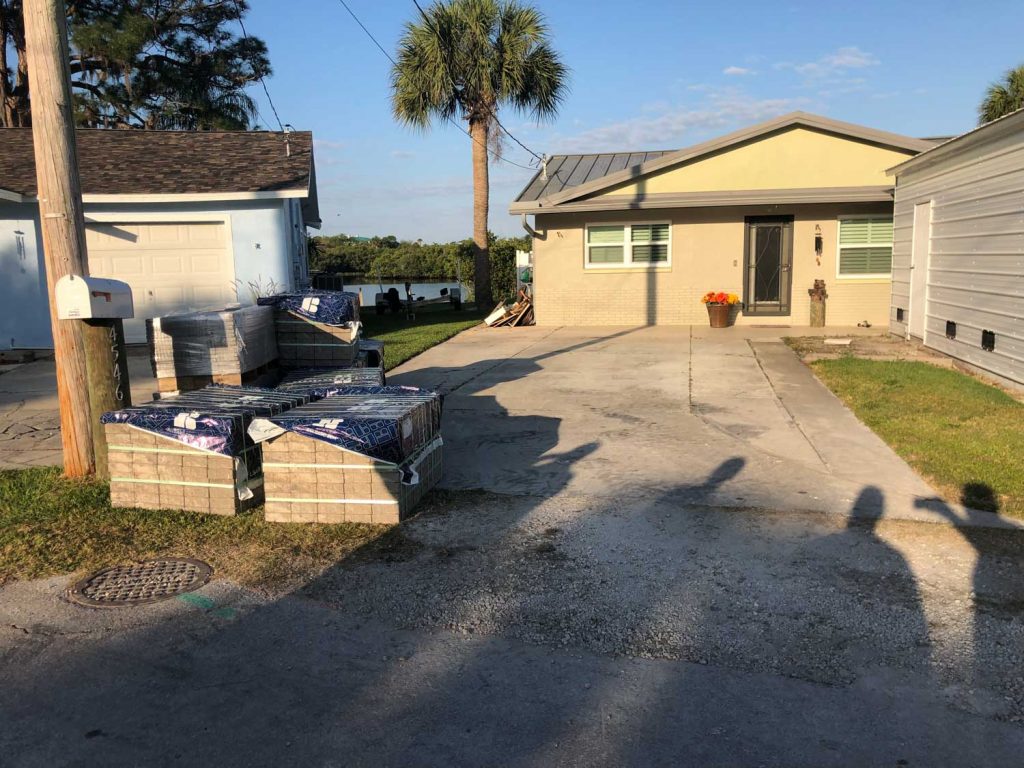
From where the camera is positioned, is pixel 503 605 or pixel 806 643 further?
pixel 503 605

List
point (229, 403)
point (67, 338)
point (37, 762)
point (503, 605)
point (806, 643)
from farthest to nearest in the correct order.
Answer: point (67, 338)
point (229, 403)
point (503, 605)
point (806, 643)
point (37, 762)

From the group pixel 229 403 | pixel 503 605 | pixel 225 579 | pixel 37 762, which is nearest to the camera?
pixel 37 762

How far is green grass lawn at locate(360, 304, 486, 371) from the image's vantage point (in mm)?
13727

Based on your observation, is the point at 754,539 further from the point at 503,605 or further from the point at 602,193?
the point at 602,193

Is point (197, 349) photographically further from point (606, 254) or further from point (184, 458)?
point (606, 254)

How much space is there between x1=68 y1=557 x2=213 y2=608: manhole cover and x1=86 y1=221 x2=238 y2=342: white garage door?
34.0 feet

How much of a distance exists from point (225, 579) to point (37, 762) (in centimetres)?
161

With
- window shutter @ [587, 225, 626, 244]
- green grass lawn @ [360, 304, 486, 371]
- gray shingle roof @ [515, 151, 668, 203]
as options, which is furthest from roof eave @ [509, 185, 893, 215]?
green grass lawn @ [360, 304, 486, 371]

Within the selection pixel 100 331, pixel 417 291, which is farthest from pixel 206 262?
pixel 417 291

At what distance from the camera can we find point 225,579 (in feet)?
14.3

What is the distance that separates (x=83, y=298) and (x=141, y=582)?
227 centimetres

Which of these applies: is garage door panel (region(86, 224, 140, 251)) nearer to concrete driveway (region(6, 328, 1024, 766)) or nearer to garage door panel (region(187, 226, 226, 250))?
garage door panel (region(187, 226, 226, 250))

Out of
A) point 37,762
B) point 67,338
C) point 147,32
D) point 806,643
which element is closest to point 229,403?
point 67,338

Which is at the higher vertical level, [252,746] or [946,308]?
[946,308]
